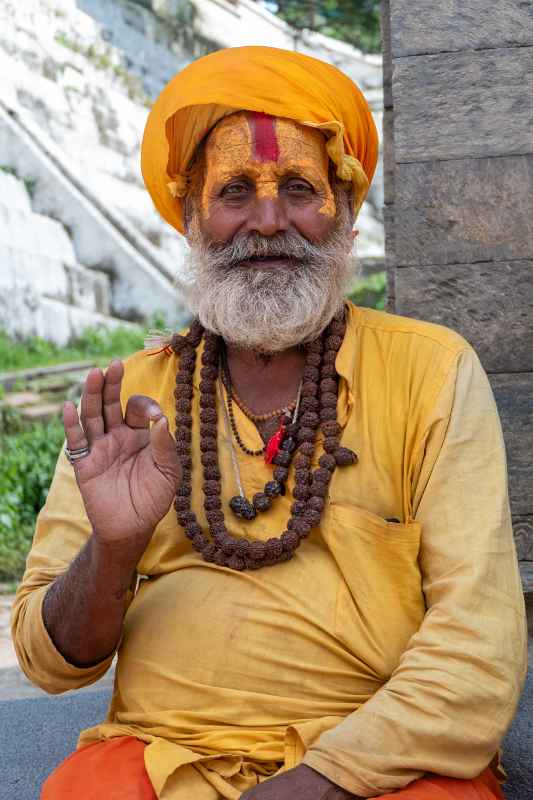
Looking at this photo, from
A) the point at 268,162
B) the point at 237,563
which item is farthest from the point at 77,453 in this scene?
the point at 268,162

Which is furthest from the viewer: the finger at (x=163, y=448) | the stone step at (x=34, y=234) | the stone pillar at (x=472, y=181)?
the stone step at (x=34, y=234)

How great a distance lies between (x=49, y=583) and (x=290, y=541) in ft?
2.05

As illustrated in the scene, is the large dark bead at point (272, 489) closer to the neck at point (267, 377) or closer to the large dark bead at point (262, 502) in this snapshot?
the large dark bead at point (262, 502)

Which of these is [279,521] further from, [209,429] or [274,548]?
[209,429]

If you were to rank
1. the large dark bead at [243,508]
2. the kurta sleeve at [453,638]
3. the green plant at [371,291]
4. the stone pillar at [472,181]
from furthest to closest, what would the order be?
the green plant at [371,291]
the stone pillar at [472,181]
the large dark bead at [243,508]
the kurta sleeve at [453,638]

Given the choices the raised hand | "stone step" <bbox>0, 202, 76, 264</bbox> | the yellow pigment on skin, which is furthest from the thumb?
"stone step" <bbox>0, 202, 76, 264</bbox>

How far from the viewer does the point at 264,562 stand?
235 centimetres

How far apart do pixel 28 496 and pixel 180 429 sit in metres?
4.30

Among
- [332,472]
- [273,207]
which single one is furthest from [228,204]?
[332,472]

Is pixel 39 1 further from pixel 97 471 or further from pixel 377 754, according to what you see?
pixel 377 754

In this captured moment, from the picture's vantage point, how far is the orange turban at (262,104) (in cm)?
255

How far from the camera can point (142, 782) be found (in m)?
2.17

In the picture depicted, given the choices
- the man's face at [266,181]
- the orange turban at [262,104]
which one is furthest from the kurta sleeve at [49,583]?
the orange turban at [262,104]

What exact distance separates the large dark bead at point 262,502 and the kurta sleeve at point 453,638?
1.11ft
